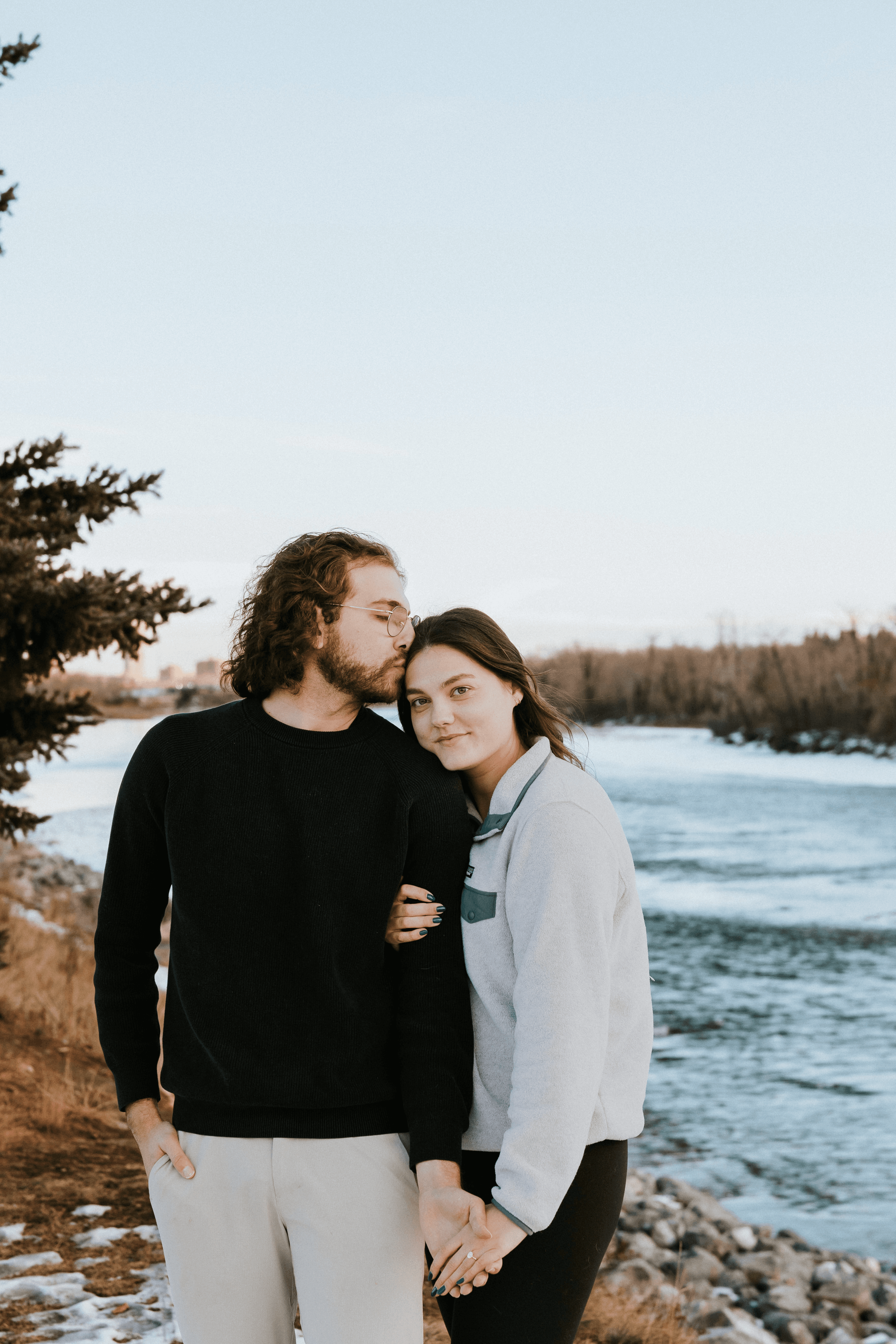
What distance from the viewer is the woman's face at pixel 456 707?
1990 mm

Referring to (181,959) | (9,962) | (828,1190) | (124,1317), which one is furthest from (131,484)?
(828,1190)

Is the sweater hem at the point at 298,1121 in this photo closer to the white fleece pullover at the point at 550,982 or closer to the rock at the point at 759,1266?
the white fleece pullover at the point at 550,982

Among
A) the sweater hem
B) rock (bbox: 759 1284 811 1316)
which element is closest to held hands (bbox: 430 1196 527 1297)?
the sweater hem

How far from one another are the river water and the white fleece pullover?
547 mm

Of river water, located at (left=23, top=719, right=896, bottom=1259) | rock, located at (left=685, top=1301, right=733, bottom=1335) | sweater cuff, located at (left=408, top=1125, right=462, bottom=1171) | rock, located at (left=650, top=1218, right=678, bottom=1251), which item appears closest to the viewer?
sweater cuff, located at (left=408, top=1125, right=462, bottom=1171)

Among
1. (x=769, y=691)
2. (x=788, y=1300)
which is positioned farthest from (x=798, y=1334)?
(x=769, y=691)

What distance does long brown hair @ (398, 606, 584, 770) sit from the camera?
6.66ft

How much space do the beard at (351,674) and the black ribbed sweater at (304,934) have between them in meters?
0.08

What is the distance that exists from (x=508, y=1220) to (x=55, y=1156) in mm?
3612

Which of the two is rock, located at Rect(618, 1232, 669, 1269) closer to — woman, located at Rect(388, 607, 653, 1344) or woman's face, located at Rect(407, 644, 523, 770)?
woman, located at Rect(388, 607, 653, 1344)

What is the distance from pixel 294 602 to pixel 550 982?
2.57 feet

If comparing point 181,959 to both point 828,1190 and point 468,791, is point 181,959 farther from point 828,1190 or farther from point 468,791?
point 828,1190

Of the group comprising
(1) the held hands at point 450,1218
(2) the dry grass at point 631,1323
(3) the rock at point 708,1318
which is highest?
(1) the held hands at point 450,1218

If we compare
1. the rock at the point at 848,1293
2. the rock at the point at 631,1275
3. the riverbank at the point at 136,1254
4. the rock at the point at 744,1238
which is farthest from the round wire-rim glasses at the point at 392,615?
the rock at the point at 744,1238
